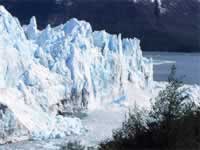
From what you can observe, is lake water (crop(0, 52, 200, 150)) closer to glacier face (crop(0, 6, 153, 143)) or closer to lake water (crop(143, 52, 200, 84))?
lake water (crop(143, 52, 200, 84))

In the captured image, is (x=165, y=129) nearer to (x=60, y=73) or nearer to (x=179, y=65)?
(x=60, y=73)

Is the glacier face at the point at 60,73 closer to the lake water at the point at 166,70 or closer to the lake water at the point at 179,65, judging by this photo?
the lake water at the point at 166,70

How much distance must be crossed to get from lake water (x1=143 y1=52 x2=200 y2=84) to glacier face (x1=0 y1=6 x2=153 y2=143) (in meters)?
4.52

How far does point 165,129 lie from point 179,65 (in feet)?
62.8

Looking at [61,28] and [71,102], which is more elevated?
[61,28]

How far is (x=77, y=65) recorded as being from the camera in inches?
485

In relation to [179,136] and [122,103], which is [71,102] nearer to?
[122,103]

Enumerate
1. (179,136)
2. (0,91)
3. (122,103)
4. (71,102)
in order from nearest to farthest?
(179,136) → (0,91) → (71,102) → (122,103)

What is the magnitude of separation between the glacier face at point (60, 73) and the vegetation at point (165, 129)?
621 cm

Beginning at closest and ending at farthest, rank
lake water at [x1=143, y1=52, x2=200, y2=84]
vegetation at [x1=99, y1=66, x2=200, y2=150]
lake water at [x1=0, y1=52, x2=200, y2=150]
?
vegetation at [x1=99, y1=66, x2=200, y2=150] → lake water at [x1=0, y1=52, x2=200, y2=150] → lake water at [x1=143, y1=52, x2=200, y2=84]

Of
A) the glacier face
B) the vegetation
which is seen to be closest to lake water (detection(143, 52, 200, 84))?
the glacier face

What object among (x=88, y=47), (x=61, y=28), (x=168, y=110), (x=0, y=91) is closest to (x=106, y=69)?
(x=88, y=47)

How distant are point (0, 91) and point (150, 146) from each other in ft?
24.0

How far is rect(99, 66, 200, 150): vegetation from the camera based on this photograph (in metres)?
3.43
